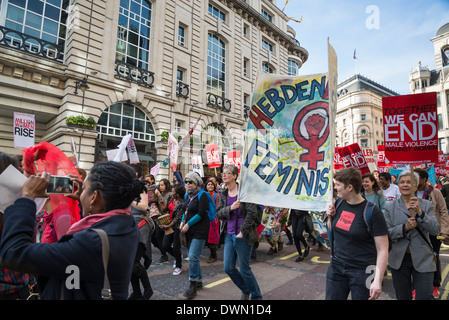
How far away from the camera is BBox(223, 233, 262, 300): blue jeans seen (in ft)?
10.8

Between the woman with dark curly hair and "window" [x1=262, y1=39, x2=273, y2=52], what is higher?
"window" [x1=262, y1=39, x2=273, y2=52]

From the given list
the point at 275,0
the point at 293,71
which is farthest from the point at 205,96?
the point at 275,0

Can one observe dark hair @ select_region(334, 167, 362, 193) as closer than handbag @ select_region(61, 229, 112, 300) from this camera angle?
No

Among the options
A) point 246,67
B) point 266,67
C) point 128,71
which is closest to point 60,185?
point 128,71

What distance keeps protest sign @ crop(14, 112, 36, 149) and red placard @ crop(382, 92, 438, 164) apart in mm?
9006

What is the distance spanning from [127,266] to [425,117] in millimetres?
3674

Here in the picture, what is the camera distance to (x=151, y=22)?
17.1 metres

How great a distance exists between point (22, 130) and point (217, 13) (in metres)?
19.5

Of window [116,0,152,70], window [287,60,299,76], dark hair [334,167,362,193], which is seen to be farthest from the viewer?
window [287,60,299,76]

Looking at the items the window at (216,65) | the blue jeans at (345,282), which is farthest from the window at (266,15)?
the blue jeans at (345,282)

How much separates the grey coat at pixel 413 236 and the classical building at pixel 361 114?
55102 mm

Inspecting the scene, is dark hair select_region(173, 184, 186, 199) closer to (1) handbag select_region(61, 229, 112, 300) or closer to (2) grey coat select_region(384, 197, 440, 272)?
(2) grey coat select_region(384, 197, 440, 272)

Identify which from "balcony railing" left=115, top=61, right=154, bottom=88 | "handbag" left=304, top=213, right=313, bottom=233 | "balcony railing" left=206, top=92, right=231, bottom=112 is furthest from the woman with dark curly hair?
"balcony railing" left=206, top=92, right=231, bottom=112
